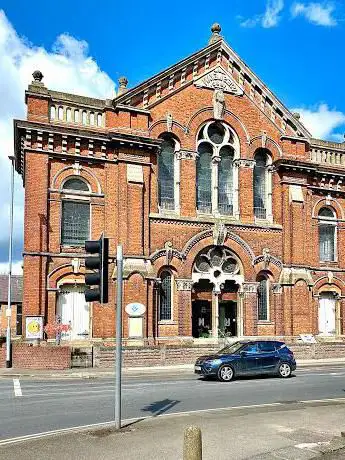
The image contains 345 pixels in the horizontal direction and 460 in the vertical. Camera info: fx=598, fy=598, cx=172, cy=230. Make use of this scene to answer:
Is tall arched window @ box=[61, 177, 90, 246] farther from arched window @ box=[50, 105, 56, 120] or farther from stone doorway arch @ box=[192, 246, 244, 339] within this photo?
stone doorway arch @ box=[192, 246, 244, 339]

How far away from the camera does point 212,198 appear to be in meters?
30.3

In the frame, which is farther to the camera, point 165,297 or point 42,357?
point 165,297

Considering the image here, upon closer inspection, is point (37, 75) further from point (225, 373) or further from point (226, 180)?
point (225, 373)

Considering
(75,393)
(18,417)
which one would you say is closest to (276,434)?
(18,417)

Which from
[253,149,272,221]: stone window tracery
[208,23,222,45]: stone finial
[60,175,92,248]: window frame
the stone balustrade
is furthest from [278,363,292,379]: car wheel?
[208,23,222,45]: stone finial

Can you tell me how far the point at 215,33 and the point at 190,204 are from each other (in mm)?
A: 9679

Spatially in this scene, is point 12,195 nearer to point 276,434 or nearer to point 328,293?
point 328,293

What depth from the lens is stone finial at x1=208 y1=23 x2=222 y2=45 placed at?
31562 mm

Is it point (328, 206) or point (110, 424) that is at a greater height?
point (328, 206)

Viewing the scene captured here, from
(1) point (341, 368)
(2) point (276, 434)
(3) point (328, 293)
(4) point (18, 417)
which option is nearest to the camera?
(2) point (276, 434)

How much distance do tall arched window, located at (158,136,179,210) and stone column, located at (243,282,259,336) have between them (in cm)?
562

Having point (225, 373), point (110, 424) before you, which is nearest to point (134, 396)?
point (110, 424)

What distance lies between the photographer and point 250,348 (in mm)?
21188

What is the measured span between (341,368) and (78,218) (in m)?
13.4
